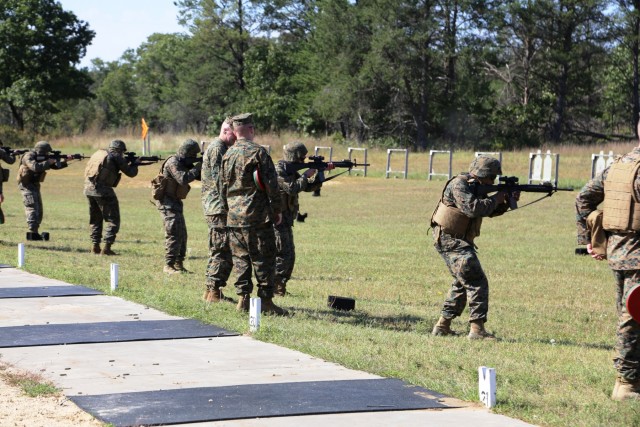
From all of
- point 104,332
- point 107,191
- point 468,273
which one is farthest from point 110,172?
point 468,273

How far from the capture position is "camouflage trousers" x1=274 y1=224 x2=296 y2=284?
13609 millimetres

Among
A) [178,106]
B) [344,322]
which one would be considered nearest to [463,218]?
[344,322]

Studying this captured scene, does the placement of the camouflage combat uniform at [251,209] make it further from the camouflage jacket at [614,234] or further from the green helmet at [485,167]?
the camouflage jacket at [614,234]

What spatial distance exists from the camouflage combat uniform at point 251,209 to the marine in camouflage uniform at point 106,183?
25.3 feet

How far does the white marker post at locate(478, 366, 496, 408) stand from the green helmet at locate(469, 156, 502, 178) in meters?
3.68

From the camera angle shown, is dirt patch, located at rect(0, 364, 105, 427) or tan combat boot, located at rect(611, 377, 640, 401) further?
tan combat boot, located at rect(611, 377, 640, 401)

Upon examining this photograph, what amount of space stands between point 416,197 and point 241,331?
97.9 ft

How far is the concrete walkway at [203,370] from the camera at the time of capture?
6.69m

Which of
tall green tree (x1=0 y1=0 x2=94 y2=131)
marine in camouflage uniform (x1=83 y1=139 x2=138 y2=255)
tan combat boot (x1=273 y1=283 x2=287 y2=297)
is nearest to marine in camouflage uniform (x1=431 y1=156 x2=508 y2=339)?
tan combat boot (x1=273 y1=283 x2=287 y2=297)

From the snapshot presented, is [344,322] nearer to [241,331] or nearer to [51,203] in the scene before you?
[241,331]

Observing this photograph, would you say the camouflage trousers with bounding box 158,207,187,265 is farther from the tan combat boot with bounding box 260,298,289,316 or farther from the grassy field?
the tan combat boot with bounding box 260,298,289,316

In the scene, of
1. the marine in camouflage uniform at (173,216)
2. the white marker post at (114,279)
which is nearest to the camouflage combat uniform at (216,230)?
Result: the white marker post at (114,279)

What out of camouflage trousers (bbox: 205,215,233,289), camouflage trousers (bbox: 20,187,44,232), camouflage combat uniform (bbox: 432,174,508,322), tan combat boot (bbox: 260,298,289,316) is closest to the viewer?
camouflage combat uniform (bbox: 432,174,508,322)

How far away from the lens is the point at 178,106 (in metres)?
90.5
